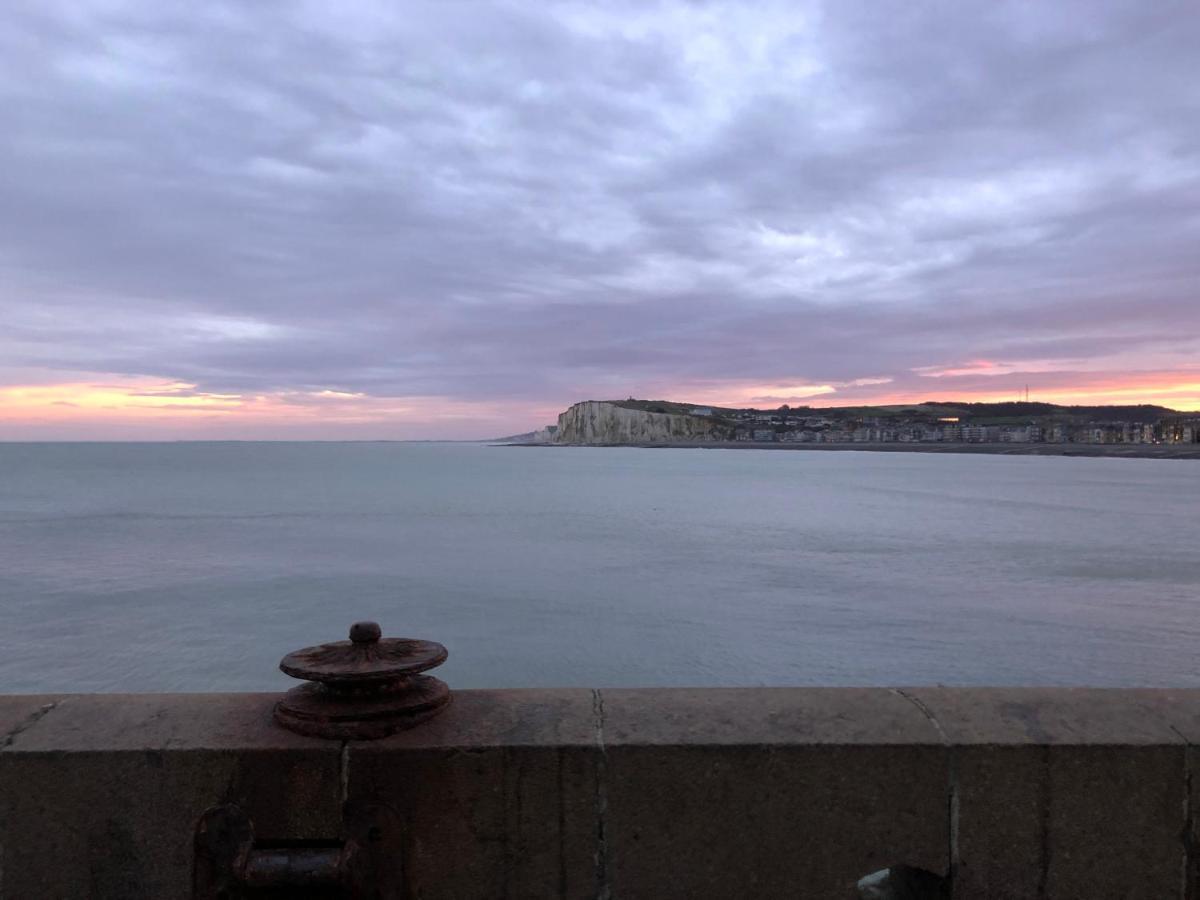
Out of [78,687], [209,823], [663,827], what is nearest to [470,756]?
[663,827]

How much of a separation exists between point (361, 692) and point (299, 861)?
0.47 metres

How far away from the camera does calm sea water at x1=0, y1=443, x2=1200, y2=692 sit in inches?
627

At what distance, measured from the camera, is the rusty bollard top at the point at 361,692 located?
260 cm

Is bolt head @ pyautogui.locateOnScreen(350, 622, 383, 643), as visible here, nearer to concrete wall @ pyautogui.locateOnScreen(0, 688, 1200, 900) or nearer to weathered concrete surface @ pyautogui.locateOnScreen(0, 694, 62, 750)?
concrete wall @ pyautogui.locateOnScreen(0, 688, 1200, 900)

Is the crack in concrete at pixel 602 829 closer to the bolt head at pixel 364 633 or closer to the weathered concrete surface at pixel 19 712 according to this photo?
the bolt head at pixel 364 633

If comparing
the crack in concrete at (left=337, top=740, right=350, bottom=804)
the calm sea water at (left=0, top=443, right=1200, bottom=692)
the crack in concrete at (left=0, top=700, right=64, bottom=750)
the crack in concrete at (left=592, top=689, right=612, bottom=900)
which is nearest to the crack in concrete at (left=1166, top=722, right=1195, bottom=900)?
the crack in concrete at (left=592, top=689, right=612, bottom=900)

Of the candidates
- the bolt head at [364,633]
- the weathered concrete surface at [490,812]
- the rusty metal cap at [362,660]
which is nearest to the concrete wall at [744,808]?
the weathered concrete surface at [490,812]

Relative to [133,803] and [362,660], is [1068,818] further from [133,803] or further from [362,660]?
[133,803]

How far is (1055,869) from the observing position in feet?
8.45

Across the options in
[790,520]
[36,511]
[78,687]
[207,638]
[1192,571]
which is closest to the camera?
[78,687]

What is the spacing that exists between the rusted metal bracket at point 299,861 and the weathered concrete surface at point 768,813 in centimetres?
65

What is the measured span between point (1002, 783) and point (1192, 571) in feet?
97.4

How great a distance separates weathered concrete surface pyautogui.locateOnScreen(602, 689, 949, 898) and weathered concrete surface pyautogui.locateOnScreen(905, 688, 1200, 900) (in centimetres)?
10

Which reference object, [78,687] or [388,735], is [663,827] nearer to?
[388,735]
